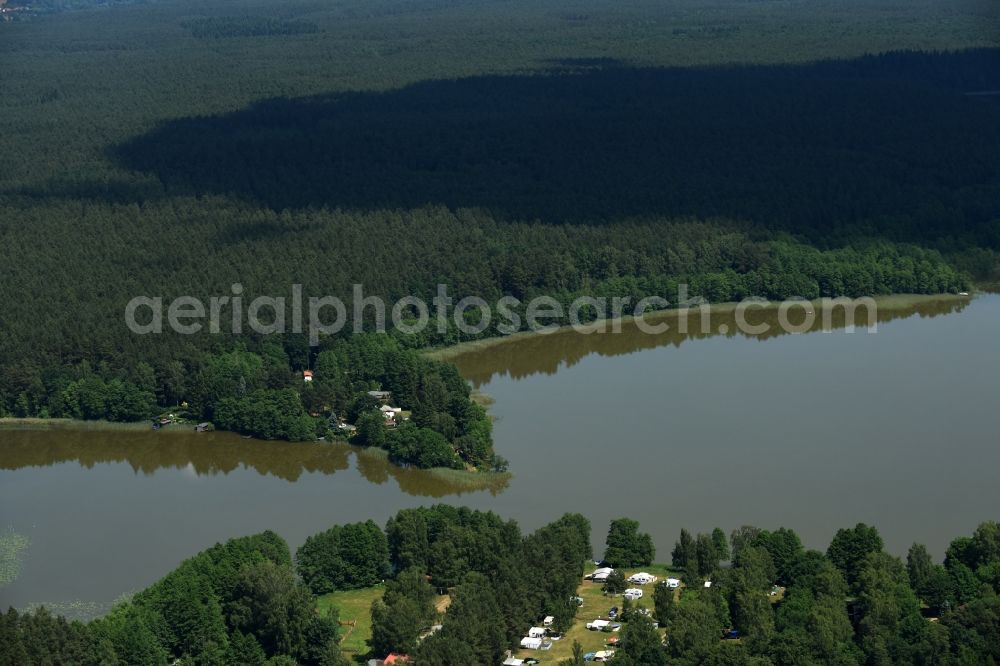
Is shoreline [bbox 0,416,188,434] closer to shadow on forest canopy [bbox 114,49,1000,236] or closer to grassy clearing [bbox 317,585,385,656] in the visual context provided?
grassy clearing [bbox 317,585,385,656]

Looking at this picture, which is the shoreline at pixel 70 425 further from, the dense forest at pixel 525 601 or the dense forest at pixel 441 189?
the dense forest at pixel 525 601

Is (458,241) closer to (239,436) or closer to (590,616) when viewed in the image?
(239,436)

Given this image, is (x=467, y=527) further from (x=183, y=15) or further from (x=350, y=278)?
(x=183, y=15)

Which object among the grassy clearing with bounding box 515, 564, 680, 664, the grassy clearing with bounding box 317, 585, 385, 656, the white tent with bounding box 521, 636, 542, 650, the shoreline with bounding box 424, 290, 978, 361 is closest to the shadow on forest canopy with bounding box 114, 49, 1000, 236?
the shoreline with bounding box 424, 290, 978, 361

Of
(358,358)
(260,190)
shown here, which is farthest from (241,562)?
(260,190)

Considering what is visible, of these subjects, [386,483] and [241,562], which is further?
[386,483]
